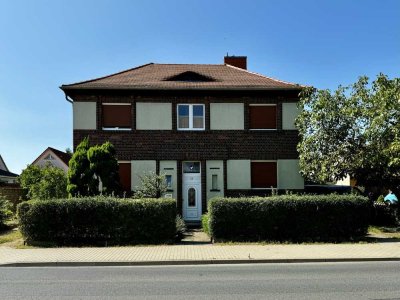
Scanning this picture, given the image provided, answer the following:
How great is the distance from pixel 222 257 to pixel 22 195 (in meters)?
19.7

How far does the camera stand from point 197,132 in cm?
2269

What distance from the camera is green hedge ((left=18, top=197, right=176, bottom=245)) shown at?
1577 centimetres

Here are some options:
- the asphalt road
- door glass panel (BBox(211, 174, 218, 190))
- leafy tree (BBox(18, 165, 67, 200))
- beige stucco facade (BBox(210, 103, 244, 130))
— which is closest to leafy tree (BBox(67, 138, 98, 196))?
leafy tree (BBox(18, 165, 67, 200))

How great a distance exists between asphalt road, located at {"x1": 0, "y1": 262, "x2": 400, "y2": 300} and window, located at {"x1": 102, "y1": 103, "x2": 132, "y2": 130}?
1176cm

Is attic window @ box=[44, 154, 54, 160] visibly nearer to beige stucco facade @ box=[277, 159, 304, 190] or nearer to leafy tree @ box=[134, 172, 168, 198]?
leafy tree @ box=[134, 172, 168, 198]

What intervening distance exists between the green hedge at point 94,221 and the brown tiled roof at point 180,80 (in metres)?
7.95

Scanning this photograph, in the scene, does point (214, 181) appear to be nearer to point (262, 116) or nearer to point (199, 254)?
point (262, 116)

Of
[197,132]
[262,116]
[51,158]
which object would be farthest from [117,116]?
[51,158]

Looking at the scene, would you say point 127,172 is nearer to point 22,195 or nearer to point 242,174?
point 242,174

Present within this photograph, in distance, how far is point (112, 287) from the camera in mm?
8680

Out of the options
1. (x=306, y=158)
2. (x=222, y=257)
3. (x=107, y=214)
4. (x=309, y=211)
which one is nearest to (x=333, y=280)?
(x=222, y=257)

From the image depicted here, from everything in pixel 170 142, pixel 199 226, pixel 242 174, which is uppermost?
pixel 170 142

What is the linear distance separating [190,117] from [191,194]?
3781mm

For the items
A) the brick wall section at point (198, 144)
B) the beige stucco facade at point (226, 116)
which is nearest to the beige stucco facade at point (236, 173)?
the brick wall section at point (198, 144)
